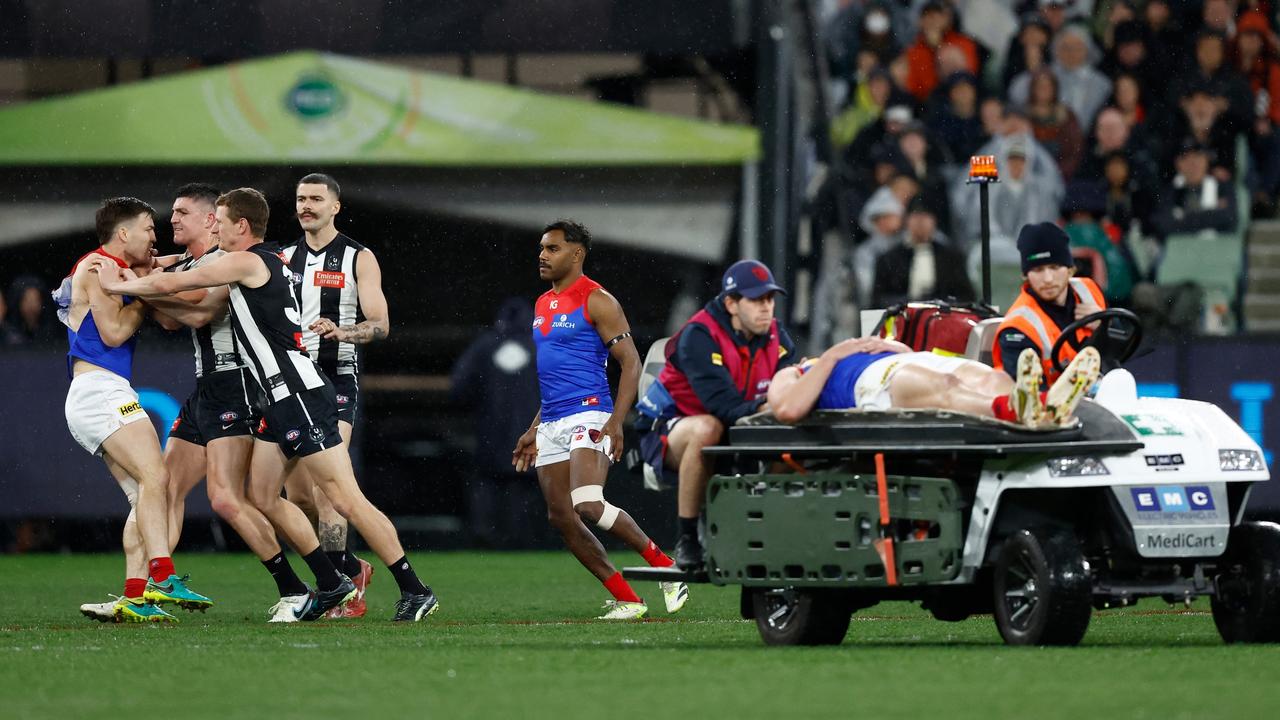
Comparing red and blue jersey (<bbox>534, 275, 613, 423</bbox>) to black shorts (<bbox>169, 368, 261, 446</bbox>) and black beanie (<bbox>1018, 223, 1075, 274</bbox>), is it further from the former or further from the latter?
black beanie (<bbox>1018, 223, 1075, 274</bbox>)

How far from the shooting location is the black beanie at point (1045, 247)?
34.4 feet

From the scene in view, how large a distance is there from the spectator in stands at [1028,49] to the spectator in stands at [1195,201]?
1.72m

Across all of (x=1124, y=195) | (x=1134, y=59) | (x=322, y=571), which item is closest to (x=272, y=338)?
(x=322, y=571)

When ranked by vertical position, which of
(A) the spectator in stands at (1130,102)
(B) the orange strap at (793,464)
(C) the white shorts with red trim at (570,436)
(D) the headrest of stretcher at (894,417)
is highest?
(A) the spectator in stands at (1130,102)

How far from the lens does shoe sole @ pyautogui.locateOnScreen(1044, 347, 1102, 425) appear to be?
877 centimetres

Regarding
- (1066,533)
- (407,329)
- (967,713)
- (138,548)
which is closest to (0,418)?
(407,329)

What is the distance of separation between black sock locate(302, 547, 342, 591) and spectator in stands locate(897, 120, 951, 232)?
977 centimetres

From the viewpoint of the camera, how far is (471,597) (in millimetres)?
13656

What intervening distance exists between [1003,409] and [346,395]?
14.5 ft

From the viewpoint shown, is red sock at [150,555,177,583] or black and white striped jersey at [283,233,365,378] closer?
red sock at [150,555,177,583]

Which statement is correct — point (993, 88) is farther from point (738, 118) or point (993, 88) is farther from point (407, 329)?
point (407, 329)

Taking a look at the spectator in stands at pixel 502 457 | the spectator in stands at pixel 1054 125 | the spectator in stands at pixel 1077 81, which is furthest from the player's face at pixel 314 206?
the spectator in stands at pixel 1077 81

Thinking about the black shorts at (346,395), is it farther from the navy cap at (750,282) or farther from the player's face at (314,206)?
the navy cap at (750,282)

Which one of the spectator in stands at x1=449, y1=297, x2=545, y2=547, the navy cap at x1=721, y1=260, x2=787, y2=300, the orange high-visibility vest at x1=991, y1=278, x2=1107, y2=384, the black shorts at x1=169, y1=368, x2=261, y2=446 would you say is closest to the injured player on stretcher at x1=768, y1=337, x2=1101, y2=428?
the navy cap at x1=721, y1=260, x2=787, y2=300
